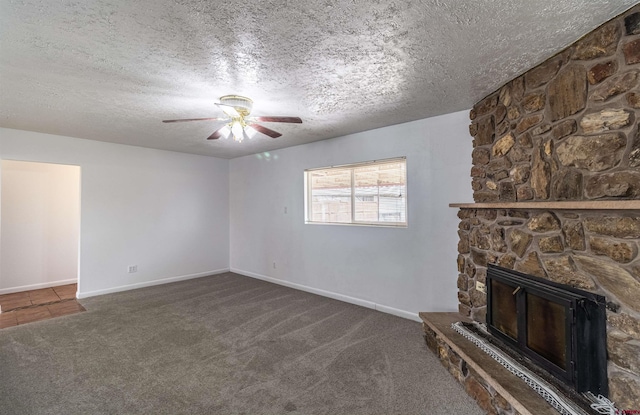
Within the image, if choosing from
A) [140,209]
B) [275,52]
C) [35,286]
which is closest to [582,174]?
[275,52]

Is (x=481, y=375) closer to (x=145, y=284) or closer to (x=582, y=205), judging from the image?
(x=582, y=205)

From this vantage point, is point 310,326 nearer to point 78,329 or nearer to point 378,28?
point 78,329

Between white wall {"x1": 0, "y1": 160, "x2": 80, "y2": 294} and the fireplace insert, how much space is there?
6.02m

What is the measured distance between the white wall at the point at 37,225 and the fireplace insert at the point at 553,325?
602cm

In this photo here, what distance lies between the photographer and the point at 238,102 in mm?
2660

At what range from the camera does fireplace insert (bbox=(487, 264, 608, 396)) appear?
155 centimetres

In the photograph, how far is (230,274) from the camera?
594 cm

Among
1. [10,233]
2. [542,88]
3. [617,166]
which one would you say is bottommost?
[10,233]

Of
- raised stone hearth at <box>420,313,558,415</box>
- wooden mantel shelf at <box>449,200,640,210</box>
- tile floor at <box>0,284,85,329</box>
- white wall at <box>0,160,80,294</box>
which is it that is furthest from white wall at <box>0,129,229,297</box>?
wooden mantel shelf at <box>449,200,640,210</box>

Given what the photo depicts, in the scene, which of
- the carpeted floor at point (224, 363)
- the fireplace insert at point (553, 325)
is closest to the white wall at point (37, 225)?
the carpeted floor at point (224, 363)

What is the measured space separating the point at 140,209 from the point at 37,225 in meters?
1.81

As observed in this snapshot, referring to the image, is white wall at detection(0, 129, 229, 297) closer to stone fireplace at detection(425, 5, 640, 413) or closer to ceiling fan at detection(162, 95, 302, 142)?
ceiling fan at detection(162, 95, 302, 142)

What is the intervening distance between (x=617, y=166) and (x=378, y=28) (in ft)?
4.97

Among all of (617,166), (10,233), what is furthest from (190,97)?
(10,233)
